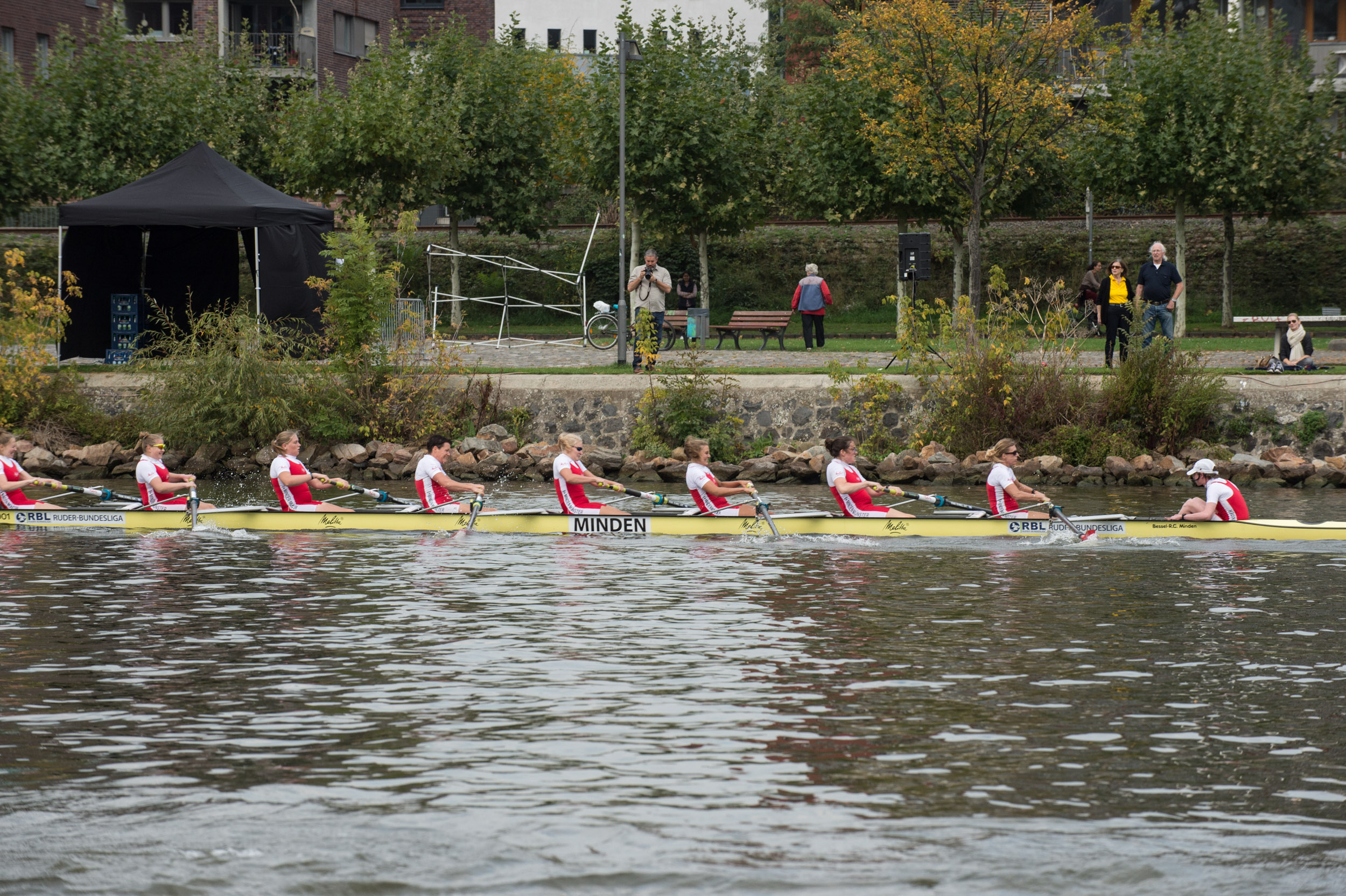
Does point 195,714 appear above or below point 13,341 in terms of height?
below

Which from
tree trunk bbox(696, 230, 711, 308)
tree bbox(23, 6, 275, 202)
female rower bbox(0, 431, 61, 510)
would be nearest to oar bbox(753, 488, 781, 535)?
A: female rower bbox(0, 431, 61, 510)

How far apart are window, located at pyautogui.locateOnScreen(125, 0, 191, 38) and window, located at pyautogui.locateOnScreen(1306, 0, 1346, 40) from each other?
4004 cm

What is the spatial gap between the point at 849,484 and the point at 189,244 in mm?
19087

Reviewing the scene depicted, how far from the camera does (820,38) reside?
5969 cm

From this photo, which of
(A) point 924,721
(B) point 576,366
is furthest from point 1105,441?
(A) point 924,721

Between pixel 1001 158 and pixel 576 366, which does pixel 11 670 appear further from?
pixel 1001 158

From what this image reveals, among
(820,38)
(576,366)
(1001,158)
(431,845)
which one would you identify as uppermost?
(820,38)

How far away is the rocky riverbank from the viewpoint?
23891 mm

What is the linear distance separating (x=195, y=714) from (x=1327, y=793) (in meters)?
6.71

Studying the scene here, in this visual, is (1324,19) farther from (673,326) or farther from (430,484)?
(430,484)

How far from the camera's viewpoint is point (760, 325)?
33188 millimetres

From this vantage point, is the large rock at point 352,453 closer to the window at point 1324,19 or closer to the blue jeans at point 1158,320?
the blue jeans at point 1158,320

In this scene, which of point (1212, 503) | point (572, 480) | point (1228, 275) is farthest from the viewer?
point (1228, 275)

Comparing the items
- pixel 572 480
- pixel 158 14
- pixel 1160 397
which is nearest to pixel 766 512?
pixel 572 480
